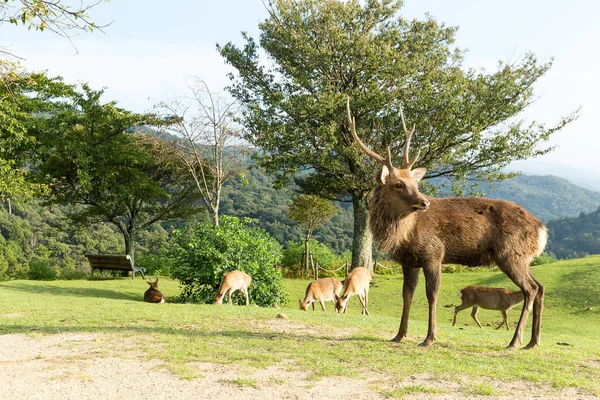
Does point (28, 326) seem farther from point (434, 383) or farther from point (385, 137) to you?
point (385, 137)

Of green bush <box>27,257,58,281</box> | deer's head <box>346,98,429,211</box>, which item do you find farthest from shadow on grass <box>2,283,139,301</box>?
deer's head <box>346,98,429,211</box>

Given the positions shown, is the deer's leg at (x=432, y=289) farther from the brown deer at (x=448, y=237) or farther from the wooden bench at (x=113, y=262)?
the wooden bench at (x=113, y=262)

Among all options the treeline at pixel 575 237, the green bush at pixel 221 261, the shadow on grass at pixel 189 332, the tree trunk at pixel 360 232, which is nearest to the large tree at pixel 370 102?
the tree trunk at pixel 360 232

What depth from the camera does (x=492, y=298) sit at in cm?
1264

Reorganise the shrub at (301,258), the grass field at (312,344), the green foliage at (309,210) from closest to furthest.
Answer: the grass field at (312,344)
the shrub at (301,258)
the green foliage at (309,210)

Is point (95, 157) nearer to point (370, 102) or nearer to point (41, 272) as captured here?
point (41, 272)

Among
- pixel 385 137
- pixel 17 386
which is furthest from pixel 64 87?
pixel 17 386

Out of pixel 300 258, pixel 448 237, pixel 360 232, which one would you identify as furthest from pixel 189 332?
pixel 300 258

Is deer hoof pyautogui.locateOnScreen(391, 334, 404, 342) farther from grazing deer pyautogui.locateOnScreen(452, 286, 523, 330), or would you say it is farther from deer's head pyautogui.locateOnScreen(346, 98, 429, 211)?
grazing deer pyautogui.locateOnScreen(452, 286, 523, 330)

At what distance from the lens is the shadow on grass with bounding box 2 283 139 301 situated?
600 inches

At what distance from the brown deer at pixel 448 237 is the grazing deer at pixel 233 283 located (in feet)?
20.7

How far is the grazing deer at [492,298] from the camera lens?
12.5 meters

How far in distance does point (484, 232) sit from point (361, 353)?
7.40 ft

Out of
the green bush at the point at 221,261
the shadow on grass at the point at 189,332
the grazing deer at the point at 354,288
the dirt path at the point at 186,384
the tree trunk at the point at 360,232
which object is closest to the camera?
the dirt path at the point at 186,384
